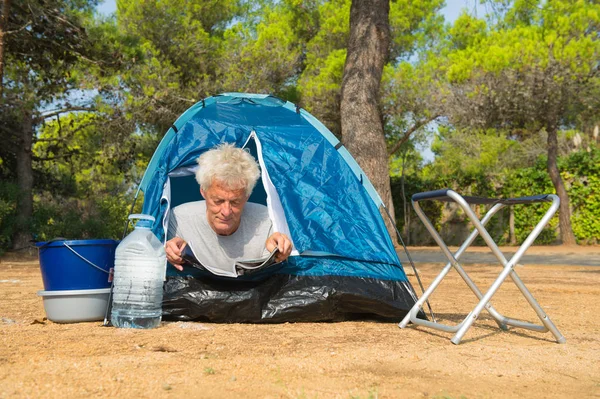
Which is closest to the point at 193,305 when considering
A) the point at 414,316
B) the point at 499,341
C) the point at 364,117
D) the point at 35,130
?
the point at 414,316

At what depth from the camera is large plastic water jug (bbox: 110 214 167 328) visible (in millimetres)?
3998

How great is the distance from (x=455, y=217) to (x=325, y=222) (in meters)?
15.0

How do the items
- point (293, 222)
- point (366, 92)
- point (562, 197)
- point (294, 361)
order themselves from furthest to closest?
point (562, 197)
point (366, 92)
point (293, 222)
point (294, 361)

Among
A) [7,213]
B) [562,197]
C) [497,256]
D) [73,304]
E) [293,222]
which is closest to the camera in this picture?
[497,256]

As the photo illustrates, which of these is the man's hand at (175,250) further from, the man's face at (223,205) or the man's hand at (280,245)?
the man's hand at (280,245)

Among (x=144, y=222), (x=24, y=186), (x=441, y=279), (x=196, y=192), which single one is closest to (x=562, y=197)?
(x=24, y=186)

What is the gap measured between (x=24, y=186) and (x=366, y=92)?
810 cm

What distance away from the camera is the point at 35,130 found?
1402 centimetres

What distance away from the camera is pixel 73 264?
4.10 metres

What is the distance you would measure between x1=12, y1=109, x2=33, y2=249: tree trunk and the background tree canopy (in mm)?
33

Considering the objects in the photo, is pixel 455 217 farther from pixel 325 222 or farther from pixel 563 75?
pixel 325 222

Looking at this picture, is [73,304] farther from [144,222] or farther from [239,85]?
[239,85]

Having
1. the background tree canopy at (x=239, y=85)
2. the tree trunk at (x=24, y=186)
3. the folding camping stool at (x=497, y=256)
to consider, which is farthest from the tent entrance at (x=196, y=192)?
the tree trunk at (x=24, y=186)

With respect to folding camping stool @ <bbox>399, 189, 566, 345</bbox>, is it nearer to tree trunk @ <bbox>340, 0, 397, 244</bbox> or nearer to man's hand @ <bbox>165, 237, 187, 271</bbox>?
man's hand @ <bbox>165, 237, 187, 271</bbox>
